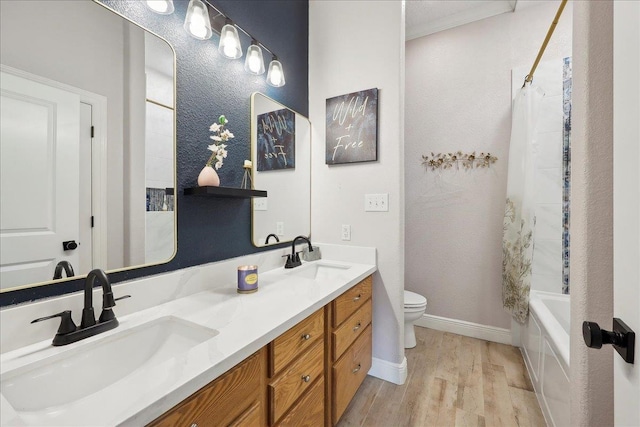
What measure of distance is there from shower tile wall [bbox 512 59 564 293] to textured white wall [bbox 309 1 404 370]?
1.28 meters

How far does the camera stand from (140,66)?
110cm

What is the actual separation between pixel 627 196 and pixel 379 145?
1446mm

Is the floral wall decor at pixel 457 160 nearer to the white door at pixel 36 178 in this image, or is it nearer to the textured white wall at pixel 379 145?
the textured white wall at pixel 379 145

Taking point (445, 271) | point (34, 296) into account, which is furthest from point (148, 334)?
point (445, 271)

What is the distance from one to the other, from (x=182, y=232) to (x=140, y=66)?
708mm

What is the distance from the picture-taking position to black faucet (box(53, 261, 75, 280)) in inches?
34.6

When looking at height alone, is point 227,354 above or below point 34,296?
below

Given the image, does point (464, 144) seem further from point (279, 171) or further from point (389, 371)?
point (389, 371)

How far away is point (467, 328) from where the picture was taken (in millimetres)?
2551

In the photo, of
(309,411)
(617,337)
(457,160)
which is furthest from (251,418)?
(457,160)

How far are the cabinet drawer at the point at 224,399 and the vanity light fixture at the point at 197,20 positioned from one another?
4.45ft

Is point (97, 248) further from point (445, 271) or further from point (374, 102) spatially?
point (445, 271)

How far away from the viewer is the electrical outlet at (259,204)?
1.67m

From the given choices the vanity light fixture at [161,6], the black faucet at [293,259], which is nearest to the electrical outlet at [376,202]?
the black faucet at [293,259]
